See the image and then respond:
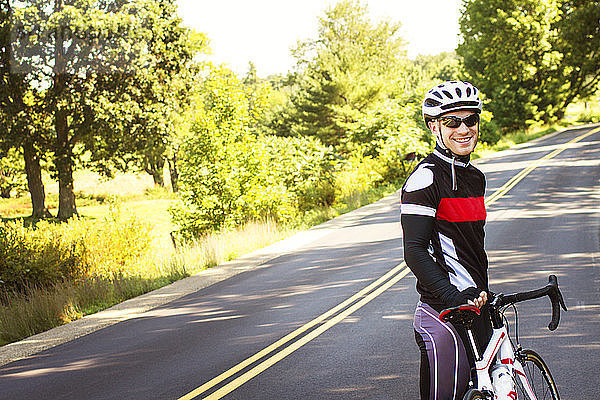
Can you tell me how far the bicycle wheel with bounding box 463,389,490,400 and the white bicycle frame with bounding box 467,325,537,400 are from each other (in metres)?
0.04

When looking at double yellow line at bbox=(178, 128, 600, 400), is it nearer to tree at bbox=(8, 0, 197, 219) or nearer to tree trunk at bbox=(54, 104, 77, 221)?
tree at bbox=(8, 0, 197, 219)

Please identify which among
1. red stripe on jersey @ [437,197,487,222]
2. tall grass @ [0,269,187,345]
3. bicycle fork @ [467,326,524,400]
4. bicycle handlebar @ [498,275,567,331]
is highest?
red stripe on jersey @ [437,197,487,222]

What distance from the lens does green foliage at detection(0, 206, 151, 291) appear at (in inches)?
487

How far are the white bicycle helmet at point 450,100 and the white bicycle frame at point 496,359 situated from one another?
44.3 inches

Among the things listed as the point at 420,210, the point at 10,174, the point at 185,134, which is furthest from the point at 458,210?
the point at 10,174

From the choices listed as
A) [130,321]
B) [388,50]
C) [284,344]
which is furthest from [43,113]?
[388,50]

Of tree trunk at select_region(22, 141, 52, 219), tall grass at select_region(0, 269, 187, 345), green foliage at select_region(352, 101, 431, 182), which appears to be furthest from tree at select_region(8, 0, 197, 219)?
tall grass at select_region(0, 269, 187, 345)

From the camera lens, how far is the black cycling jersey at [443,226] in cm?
294

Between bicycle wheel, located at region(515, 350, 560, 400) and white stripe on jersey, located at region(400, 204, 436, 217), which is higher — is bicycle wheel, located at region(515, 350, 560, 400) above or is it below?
below

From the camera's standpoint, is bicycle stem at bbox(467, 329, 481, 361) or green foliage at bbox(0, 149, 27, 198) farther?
green foliage at bbox(0, 149, 27, 198)

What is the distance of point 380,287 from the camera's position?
30.2 ft

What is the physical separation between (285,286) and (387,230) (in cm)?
568

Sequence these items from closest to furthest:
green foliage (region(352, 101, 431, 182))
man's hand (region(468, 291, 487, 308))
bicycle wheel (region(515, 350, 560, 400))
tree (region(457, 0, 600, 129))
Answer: man's hand (region(468, 291, 487, 308)), bicycle wheel (region(515, 350, 560, 400)), green foliage (region(352, 101, 431, 182)), tree (region(457, 0, 600, 129))

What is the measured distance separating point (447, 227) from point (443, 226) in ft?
0.07
